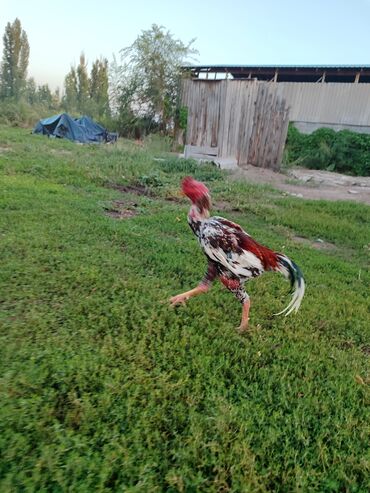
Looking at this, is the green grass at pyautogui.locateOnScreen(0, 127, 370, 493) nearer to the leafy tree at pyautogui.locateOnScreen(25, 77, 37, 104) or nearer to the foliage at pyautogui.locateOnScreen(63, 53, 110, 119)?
the leafy tree at pyautogui.locateOnScreen(25, 77, 37, 104)

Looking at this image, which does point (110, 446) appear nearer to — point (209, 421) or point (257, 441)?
point (209, 421)

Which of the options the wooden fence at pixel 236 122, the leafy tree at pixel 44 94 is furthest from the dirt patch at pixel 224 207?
the leafy tree at pixel 44 94

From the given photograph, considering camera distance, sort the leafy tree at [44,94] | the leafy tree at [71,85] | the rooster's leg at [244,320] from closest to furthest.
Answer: the rooster's leg at [244,320] → the leafy tree at [44,94] → the leafy tree at [71,85]

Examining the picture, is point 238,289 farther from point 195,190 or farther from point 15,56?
point 15,56

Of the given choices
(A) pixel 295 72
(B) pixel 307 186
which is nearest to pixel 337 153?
(A) pixel 295 72

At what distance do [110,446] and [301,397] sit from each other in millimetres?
1263

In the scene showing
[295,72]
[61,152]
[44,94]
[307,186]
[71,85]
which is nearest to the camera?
[307,186]

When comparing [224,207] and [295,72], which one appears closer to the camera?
[224,207]

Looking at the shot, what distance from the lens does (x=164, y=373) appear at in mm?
2674

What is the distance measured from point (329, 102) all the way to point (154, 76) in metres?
10.8

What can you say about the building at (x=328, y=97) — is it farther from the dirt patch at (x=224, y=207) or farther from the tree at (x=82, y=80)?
the tree at (x=82, y=80)

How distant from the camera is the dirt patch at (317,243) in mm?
6504

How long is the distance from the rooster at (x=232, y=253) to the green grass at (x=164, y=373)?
491mm

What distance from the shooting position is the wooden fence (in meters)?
13.8
